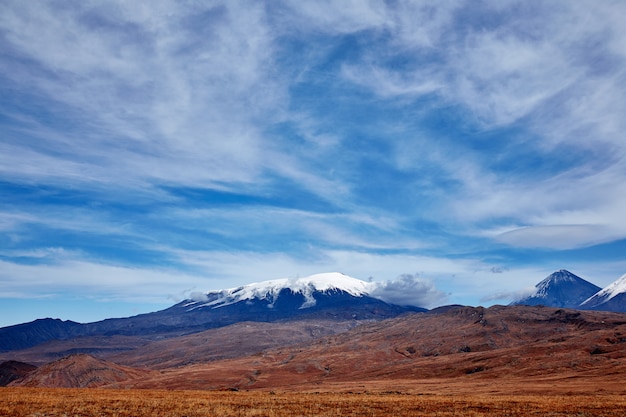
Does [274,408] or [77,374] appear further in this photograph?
[77,374]

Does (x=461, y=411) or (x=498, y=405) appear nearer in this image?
(x=461, y=411)

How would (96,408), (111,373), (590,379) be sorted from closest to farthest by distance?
(96,408) < (590,379) < (111,373)

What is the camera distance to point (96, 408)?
33.8 meters

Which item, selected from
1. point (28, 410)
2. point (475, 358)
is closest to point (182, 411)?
point (28, 410)

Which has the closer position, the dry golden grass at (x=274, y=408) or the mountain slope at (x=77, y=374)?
the dry golden grass at (x=274, y=408)

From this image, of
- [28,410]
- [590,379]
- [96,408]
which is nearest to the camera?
[28,410]

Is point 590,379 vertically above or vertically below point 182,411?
below

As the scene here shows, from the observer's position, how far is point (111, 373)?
184 meters

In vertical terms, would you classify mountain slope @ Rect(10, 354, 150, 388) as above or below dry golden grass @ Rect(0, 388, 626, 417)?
below

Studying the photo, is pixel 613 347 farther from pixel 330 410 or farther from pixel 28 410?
pixel 28 410

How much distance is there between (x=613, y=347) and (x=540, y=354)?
69.6 feet

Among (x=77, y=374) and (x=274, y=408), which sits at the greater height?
(x=274, y=408)

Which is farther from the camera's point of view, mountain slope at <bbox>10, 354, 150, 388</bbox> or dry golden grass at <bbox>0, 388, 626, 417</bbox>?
mountain slope at <bbox>10, 354, 150, 388</bbox>

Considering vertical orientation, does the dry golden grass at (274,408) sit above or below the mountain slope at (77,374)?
above
